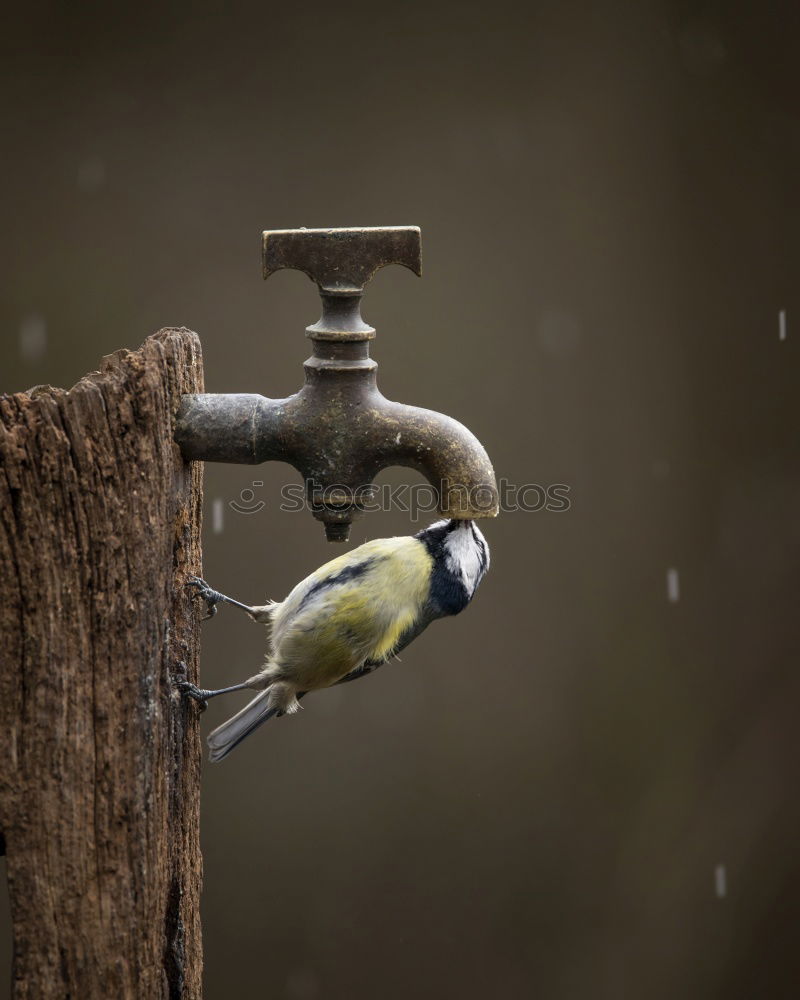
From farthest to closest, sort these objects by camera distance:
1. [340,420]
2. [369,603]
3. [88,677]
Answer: [369,603]
[340,420]
[88,677]

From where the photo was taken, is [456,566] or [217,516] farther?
[217,516]

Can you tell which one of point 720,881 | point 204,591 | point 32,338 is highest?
point 32,338

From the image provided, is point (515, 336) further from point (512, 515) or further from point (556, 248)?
point (512, 515)

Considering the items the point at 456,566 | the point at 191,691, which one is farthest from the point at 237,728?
the point at 191,691

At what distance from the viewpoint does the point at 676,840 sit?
2.84 meters

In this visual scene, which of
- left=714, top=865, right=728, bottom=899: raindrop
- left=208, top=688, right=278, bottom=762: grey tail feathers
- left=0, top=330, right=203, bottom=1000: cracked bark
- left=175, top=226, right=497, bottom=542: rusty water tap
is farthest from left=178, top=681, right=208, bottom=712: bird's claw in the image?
left=714, top=865, right=728, bottom=899: raindrop

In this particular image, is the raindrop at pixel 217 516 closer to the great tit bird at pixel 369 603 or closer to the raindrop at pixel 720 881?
the great tit bird at pixel 369 603

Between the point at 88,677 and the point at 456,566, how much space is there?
765mm

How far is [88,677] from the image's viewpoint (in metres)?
1.24

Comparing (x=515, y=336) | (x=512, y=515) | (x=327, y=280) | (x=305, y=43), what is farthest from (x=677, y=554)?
(x=327, y=280)

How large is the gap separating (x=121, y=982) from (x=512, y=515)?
63.8 inches

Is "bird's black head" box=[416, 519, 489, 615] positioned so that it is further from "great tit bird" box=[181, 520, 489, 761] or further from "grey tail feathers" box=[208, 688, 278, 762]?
"grey tail feathers" box=[208, 688, 278, 762]

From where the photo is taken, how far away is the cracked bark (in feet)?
3.97

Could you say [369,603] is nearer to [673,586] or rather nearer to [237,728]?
[237,728]
